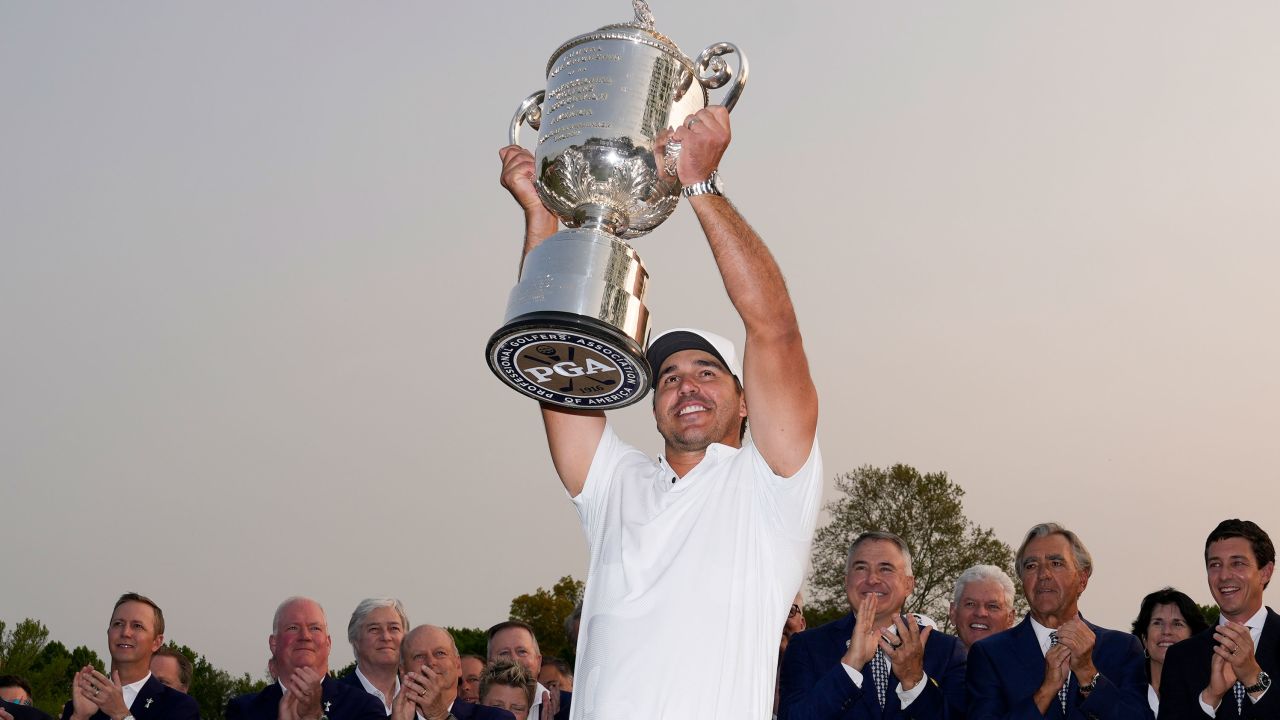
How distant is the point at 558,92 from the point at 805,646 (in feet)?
12.6

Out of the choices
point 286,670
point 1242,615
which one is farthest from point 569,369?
point 286,670

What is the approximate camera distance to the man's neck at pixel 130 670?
27.2 feet

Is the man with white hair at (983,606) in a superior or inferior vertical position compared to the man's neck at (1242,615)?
superior

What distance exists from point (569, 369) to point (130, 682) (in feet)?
19.8

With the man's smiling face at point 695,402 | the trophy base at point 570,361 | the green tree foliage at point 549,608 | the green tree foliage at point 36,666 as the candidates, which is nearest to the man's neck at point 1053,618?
the man's smiling face at point 695,402

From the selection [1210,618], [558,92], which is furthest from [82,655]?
[558,92]

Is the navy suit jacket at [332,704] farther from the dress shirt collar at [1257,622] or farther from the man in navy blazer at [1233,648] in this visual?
the dress shirt collar at [1257,622]

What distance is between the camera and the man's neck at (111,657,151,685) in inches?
327

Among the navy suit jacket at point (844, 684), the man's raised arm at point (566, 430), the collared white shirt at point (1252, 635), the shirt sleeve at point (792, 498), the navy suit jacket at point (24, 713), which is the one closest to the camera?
the shirt sleeve at point (792, 498)

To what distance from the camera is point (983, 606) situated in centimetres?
872

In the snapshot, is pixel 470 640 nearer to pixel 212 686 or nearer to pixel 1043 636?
pixel 212 686

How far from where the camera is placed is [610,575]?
12.3 feet

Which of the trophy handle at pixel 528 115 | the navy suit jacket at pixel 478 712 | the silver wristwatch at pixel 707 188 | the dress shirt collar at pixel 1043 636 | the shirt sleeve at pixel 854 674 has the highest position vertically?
the trophy handle at pixel 528 115

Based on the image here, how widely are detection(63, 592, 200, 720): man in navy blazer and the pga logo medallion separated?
16.8 ft
